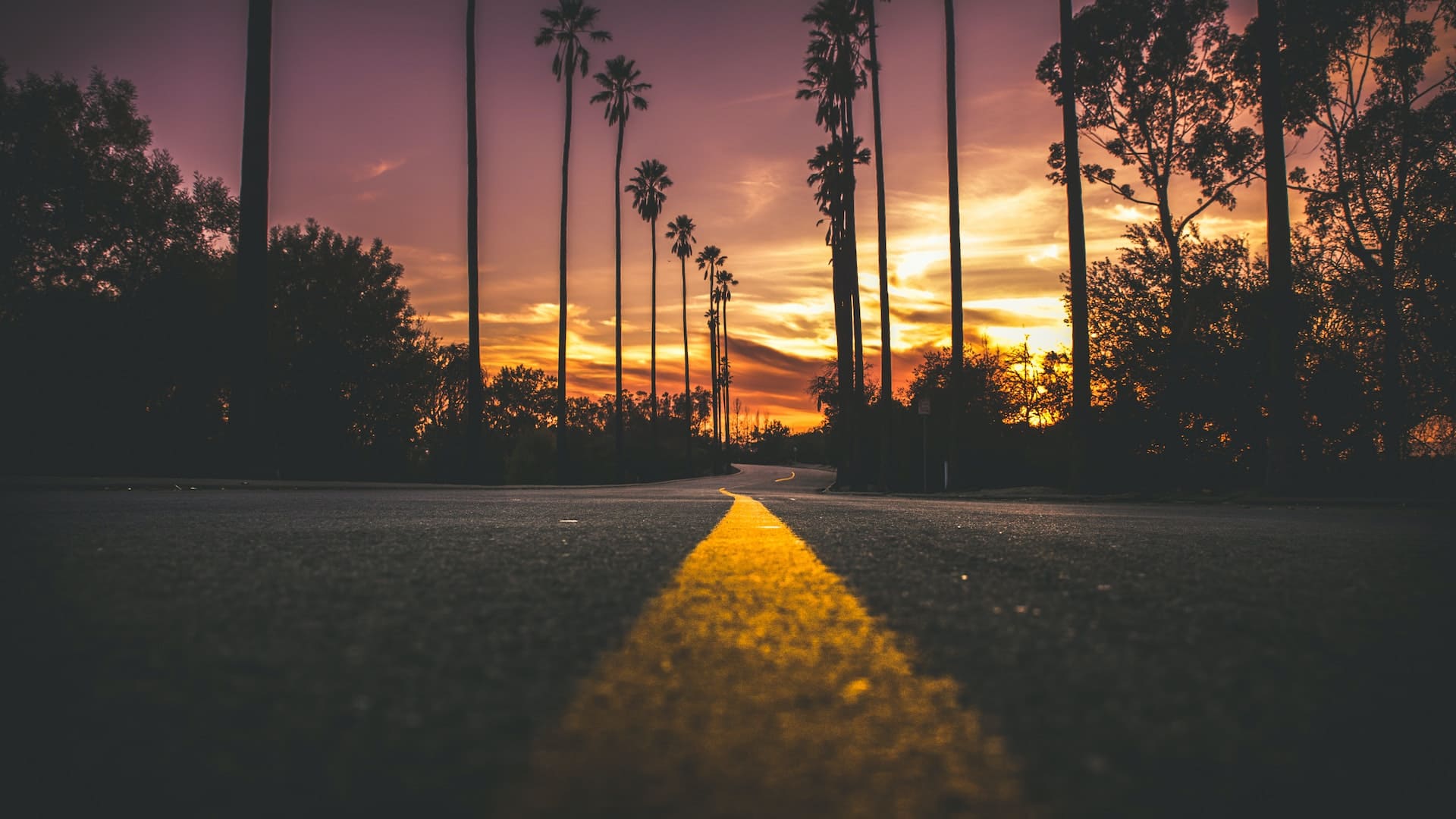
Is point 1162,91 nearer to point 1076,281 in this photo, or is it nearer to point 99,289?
point 1076,281

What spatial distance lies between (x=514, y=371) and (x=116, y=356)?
107107 mm

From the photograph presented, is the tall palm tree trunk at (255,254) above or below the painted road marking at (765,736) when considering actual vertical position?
above

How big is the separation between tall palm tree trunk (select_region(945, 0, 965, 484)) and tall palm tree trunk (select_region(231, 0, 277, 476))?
20.7m

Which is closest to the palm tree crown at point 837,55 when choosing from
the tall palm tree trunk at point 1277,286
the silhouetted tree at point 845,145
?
the silhouetted tree at point 845,145

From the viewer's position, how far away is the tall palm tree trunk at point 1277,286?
50.5ft

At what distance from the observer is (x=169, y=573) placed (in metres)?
2.28

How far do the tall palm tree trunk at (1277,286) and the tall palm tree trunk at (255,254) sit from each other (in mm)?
19623

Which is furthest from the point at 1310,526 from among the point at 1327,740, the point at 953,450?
the point at 953,450

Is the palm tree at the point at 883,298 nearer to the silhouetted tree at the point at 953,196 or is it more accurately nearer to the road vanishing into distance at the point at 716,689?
the silhouetted tree at the point at 953,196

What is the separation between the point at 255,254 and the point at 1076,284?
63.6 feet

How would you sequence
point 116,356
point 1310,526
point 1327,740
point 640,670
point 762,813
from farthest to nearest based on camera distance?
1. point 116,356
2. point 1310,526
3. point 640,670
4. point 1327,740
5. point 762,813

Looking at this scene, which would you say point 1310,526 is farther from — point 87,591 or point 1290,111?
point 1290,111

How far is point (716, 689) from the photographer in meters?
1.16

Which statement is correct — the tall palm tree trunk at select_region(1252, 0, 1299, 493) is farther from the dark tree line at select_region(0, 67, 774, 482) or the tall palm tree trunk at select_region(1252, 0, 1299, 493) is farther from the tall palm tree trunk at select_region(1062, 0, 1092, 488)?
the dark tree line at select_region(0, 67, 774, 482)
